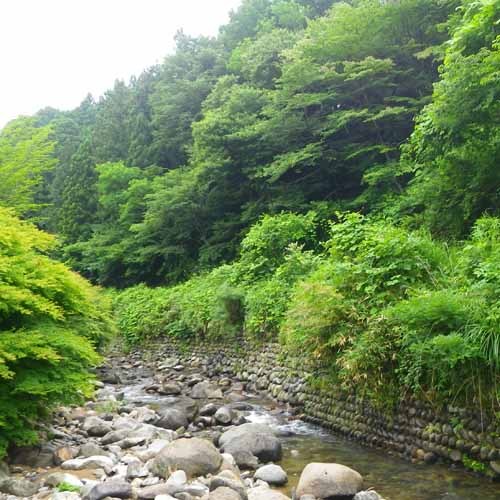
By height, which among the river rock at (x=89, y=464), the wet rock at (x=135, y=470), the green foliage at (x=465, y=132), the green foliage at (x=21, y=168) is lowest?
the river rock at (x=89, y=464)

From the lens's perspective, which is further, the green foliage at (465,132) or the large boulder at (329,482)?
the green foliage at (465,132)

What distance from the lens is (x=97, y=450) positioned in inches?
264

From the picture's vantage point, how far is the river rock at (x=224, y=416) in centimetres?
923

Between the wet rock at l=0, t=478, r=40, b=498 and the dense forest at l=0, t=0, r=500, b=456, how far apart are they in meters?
0.42

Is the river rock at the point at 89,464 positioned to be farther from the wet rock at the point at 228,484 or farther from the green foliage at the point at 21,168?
the green foliage at the point at 21,168

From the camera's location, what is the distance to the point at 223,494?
500 cm

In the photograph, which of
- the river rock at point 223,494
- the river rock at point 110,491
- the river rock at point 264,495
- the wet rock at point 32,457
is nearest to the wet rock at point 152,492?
the river rock at point 110,491

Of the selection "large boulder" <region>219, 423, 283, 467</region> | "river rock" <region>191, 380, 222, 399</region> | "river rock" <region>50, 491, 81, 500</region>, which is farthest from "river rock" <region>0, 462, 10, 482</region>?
"river rock" <region>191, 380, 222, 399</region>

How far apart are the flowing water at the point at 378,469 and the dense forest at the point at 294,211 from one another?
0.88 meters

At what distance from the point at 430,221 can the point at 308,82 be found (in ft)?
29.6

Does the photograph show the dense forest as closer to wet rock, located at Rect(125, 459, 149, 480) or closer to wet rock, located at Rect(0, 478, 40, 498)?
wet rock, located at Rect(0, 478, 40, 498)

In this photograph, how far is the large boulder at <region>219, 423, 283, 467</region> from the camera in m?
7.04

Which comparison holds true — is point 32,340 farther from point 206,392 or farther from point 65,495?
point 206,392

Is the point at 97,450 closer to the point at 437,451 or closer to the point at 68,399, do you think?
the point at 68,399
